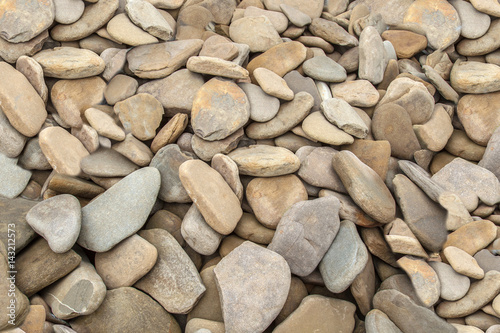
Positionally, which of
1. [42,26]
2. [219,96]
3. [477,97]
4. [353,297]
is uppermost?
[42,26]

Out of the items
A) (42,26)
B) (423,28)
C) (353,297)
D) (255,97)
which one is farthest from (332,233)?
(42,26)

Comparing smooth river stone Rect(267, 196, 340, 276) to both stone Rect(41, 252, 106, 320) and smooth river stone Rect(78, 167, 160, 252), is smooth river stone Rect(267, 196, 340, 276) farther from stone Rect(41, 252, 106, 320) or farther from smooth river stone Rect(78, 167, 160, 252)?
stone Rect(41, 252, 106, 320)

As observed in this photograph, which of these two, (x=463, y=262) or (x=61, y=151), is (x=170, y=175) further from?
(x=463, y=262)

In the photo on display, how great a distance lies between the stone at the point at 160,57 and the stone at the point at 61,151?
54 centimetres

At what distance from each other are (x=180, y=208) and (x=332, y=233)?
76 centimetres

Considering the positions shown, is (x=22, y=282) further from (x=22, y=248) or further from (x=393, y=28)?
(x=393, y=28)

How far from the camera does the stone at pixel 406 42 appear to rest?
2.50 m

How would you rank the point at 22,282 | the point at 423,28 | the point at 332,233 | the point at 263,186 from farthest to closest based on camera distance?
the point at 423,28
the point at 263,186
the point at 332,233
the point at 22,282

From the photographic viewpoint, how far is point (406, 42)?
2518 mm

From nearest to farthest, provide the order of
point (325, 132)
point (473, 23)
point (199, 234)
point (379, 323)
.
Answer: point (379, 323), point (199, 234), point (325, 132), point (473, 23)

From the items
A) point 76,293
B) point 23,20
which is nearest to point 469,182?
point 76,293

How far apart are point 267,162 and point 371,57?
1068mm

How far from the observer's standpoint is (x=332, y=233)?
1723 mm

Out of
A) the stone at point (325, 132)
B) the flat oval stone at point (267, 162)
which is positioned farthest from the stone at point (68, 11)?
the stone at point (325, 132)
